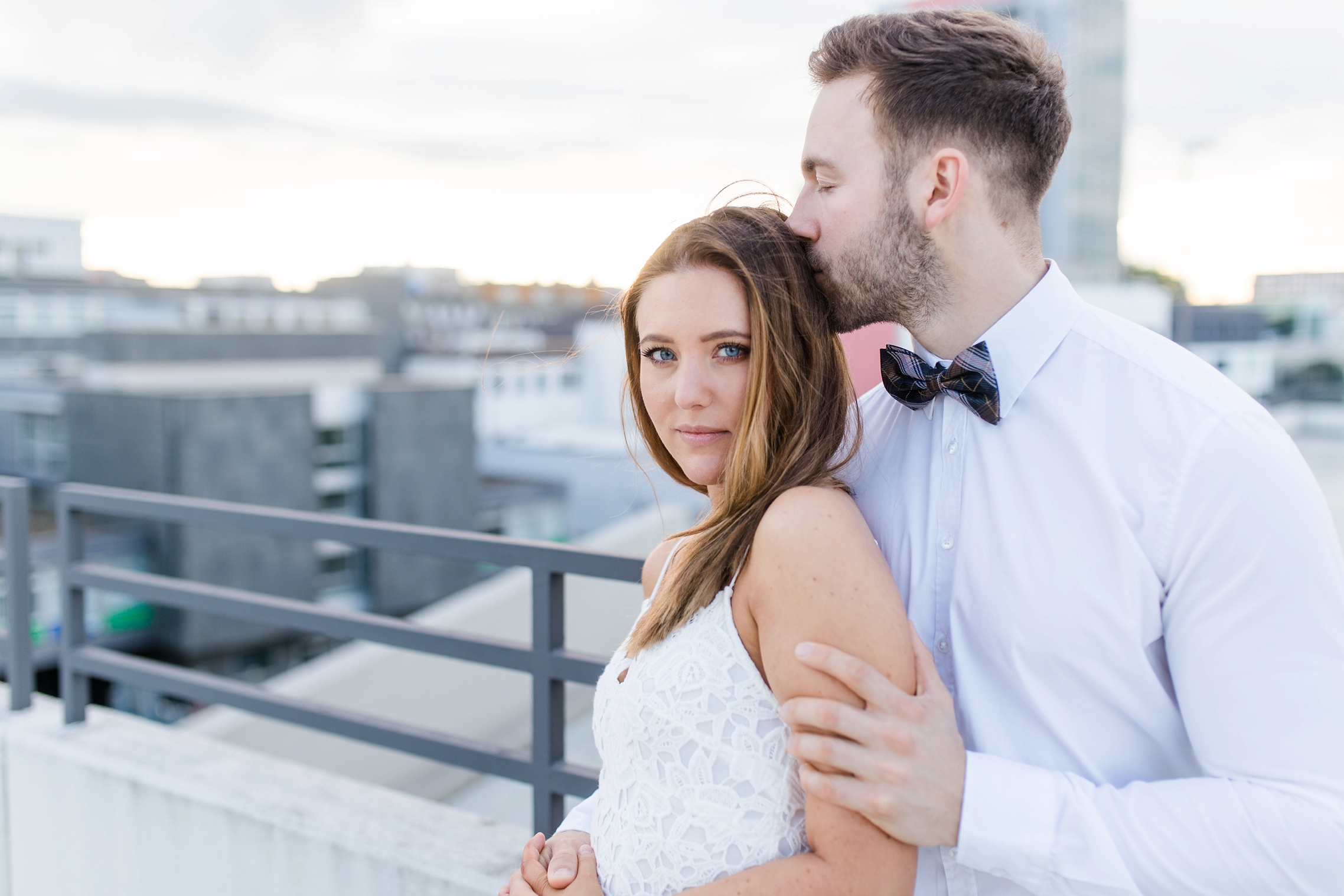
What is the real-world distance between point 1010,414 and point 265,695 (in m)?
2.16

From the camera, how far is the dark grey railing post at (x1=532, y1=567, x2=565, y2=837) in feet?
6.57

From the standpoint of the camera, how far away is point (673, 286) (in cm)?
121

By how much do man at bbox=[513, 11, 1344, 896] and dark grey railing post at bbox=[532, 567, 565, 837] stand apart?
99 cm

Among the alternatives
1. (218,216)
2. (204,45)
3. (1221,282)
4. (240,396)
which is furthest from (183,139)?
(1221,282)

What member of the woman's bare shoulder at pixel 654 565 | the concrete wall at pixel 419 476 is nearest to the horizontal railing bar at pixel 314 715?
the woman's bare shoulder at pixel 654 565

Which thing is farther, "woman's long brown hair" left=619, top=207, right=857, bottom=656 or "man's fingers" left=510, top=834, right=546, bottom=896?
"man's fingers" left=510, top=834, right=546, bottom=896

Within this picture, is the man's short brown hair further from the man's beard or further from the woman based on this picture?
the woman

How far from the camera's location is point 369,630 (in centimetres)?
224

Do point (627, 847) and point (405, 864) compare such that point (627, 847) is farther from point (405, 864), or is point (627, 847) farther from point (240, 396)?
point (240, 396)

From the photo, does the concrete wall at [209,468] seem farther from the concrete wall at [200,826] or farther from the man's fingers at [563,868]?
the man's fingers at [563,868]

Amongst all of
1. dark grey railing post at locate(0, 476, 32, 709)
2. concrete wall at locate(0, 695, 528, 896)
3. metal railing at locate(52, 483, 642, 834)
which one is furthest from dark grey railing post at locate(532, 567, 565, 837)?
dark grey railing post at locate(0, 476, 32, 709)

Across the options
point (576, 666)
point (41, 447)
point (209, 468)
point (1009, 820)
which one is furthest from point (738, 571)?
point (41, 447)

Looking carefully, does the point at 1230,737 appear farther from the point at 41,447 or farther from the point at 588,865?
the point at 41,447

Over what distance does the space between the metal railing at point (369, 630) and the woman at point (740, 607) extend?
2.17ft
